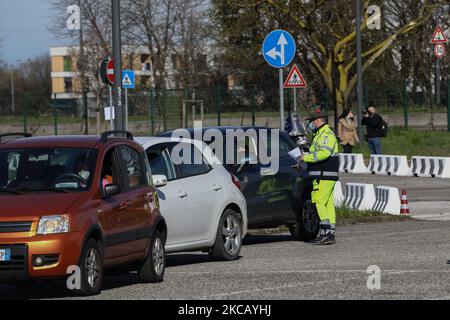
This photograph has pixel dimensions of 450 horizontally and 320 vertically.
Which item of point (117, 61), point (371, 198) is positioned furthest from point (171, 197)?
point (371, 198)

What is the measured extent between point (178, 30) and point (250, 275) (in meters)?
45.9

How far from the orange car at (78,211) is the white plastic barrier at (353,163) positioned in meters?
21.6

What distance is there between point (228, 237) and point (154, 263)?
2468mm

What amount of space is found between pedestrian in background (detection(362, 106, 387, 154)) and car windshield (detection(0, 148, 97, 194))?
72.0 feet

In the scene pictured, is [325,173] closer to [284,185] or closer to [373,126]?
[284,185]

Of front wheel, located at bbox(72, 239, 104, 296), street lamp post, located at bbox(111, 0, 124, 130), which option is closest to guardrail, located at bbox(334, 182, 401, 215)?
street lamp post, located at bbox(111, 0, 124, 130)

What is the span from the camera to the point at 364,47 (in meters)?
49.9

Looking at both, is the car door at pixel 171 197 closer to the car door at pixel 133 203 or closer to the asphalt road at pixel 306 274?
the asphalt road at pixel 306 274

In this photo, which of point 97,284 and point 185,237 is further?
point 185,237

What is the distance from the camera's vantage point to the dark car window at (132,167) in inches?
476

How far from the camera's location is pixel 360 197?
2175 cm

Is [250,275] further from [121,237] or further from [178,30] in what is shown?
[178,30]

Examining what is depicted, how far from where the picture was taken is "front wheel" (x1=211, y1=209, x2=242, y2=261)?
14398 millimetres
